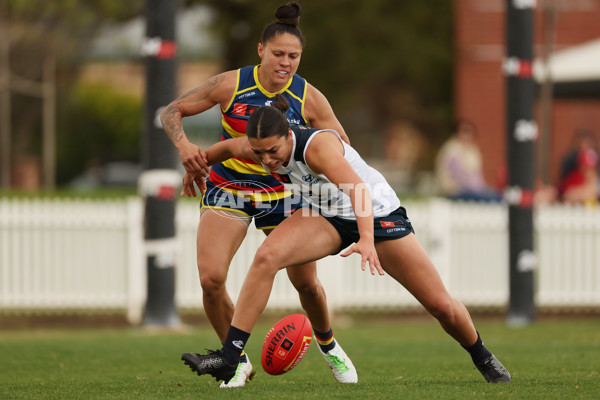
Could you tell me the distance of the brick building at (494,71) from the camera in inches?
861

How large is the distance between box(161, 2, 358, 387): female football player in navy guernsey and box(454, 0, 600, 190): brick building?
15821 mm

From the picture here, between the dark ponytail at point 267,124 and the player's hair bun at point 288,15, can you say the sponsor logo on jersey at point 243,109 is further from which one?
the dark ponytail at point 267,124

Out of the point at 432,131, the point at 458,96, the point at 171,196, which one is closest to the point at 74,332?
the point at 171,196

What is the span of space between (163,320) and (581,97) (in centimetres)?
718

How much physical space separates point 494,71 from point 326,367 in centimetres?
1573

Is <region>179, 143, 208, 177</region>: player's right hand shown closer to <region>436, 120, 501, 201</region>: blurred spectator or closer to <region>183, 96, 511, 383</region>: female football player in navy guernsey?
<region>183, 96, 511, 383</region>: female football player in navy guernsey

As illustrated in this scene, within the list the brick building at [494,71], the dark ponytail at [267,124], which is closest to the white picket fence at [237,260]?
the dark ponytail at [267,124]

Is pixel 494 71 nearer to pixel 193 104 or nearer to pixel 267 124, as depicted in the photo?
pixel 193 104

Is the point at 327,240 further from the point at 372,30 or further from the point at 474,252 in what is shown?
the point at 372,30

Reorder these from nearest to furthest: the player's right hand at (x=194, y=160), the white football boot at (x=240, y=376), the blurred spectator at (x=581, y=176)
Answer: the player's right hand at (x=194, y=160) → the white football boot at (x=240, y=376) → the blurred spectator at (x=581, y=176)

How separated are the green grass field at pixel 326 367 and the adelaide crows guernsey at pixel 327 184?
3.51 ft

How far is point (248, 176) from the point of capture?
21.3 ft

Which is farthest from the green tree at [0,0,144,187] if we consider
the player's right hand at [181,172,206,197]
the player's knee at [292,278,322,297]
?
the player's knee at [292,278,322,297]

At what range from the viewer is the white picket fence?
12.6m
